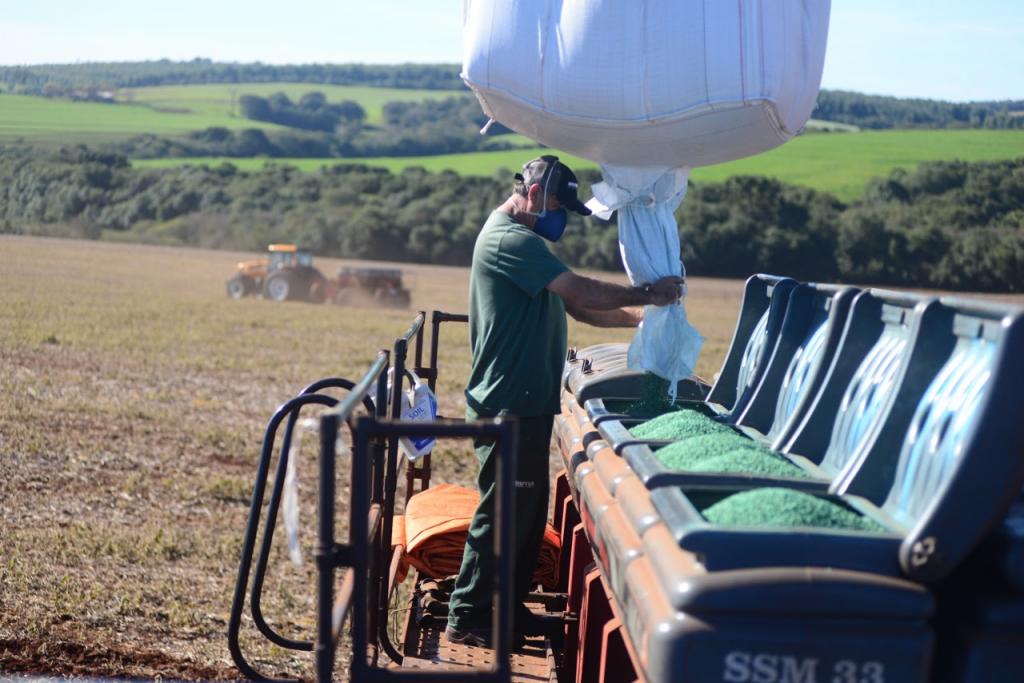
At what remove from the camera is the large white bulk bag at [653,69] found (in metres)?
3.88

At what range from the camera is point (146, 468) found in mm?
9359

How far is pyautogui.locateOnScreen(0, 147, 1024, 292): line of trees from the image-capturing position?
75.2 feet

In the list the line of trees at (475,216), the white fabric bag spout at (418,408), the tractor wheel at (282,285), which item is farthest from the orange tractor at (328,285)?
the white fabric bag spout at (418,408)

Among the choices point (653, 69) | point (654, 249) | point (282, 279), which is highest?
point (653, 69)

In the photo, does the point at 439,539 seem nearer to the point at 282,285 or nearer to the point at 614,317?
the point at 614,317

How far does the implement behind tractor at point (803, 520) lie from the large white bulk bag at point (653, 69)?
0.67m

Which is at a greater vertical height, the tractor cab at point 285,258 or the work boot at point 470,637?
the work boot at point 470,637

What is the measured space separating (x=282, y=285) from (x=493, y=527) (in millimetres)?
24557

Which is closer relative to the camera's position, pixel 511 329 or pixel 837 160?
pixel 511 329

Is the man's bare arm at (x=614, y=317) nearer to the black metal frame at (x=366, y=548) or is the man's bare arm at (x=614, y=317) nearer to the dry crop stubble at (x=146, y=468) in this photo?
the dry crop stubble at (x=146, y=468)

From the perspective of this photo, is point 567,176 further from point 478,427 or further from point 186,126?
point 186,126

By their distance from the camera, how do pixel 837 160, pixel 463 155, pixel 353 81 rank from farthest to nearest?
pixel 353 81
pixel 463 155
pixel 837 160

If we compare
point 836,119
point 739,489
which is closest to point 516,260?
point 739,489

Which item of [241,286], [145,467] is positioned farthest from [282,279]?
[145,467]
